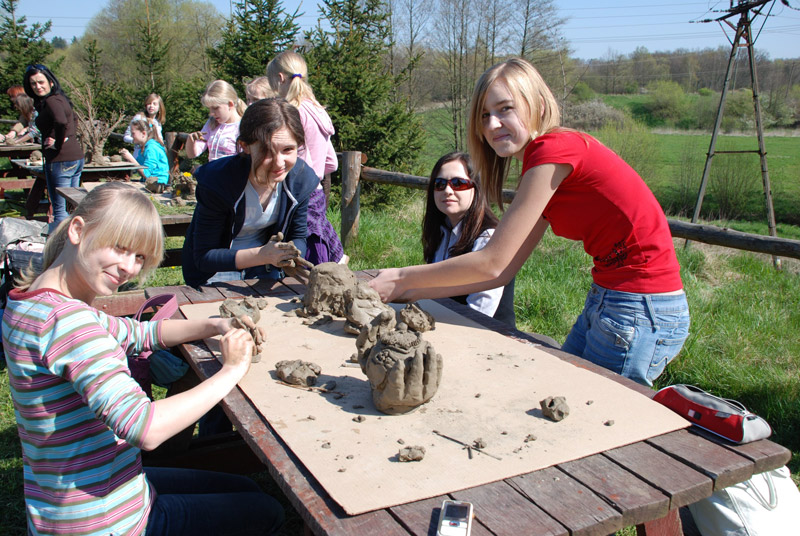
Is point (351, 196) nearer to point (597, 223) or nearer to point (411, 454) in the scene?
point (597, 223)

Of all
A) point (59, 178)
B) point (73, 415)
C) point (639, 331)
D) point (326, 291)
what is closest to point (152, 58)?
point (59, 178)

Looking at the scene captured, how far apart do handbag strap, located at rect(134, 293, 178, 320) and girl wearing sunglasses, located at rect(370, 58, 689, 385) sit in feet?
4.38

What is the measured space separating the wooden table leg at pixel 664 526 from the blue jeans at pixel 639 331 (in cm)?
75

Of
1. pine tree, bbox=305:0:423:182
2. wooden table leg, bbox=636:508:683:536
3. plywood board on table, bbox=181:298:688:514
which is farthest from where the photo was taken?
pine tree, bbox=305:0:423:182

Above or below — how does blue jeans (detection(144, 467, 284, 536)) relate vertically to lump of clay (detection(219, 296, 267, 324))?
below

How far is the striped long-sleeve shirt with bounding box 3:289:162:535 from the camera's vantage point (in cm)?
153

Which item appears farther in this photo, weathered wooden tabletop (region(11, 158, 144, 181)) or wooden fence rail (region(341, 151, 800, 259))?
weathered wooden tabletop (region(11, 158, 144, 181))

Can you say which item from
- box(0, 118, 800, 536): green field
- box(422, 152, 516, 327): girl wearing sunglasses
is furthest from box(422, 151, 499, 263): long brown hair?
box(0, 118, 800, 536): green field

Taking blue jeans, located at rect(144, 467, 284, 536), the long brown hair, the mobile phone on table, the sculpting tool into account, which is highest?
the long brown hair

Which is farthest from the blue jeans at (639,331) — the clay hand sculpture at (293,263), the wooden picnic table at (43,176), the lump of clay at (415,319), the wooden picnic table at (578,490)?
the wooden picnic table at (43,176)

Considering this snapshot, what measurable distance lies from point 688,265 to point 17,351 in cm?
630

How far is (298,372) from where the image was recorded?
1.99m

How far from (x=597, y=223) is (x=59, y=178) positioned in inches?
297

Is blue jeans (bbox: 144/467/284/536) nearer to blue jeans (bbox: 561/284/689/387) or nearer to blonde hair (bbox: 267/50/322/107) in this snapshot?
blue jeans (bbox: 561/284/689/387)
